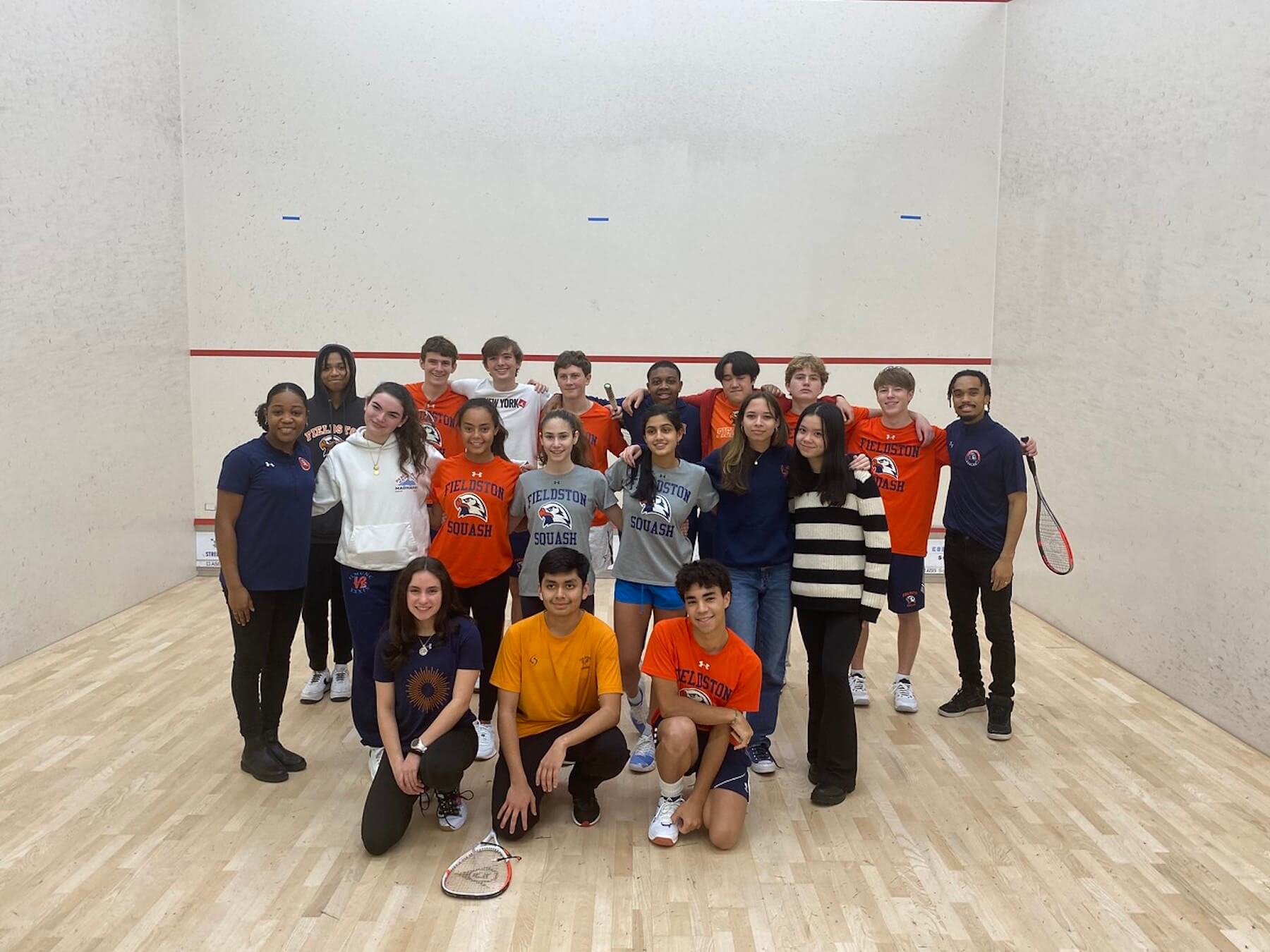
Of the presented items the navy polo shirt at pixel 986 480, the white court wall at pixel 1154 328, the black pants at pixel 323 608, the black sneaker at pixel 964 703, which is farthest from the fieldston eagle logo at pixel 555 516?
the white court wall at pixel 1154 328

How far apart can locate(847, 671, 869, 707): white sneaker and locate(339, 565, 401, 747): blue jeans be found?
1.51 metres

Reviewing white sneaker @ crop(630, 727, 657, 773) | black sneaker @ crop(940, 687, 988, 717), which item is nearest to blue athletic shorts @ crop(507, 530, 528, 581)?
white sneaker @ crop(630, 727, 657, 773)

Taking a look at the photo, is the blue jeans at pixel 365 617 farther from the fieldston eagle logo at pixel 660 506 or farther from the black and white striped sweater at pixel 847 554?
the black and white striped sweater at pixel 847 554

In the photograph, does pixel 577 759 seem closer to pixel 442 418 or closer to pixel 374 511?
pixel 374 511

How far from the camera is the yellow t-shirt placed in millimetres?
2193

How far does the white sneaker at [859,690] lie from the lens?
3.12 metres

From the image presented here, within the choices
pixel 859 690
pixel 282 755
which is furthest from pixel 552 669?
pixel 859 690

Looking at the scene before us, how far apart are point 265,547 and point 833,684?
1.40 m

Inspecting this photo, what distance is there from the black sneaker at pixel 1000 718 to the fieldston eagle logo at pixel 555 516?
1389mm

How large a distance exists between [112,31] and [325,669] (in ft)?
9.65

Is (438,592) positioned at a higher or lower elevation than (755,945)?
higher

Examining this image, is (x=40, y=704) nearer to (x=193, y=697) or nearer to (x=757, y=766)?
(x=193, y=697)

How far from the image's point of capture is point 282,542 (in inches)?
93.7

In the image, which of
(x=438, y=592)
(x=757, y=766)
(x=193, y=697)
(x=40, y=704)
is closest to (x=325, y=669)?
(x=193, y=697)
